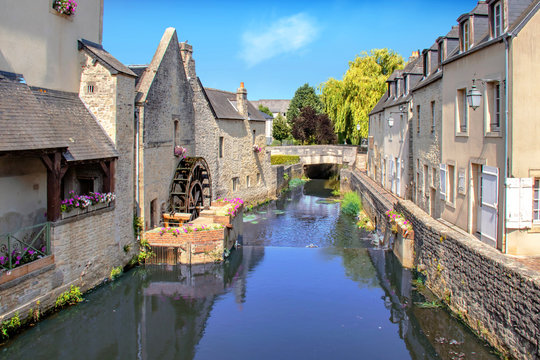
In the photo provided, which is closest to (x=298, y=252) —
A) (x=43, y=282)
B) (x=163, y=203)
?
(x=163, y=203)

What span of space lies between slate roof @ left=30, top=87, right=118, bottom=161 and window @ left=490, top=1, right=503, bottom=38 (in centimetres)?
892

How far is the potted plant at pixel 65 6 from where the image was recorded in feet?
35.1

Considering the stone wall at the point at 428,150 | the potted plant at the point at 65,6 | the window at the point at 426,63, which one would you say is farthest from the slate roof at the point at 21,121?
the window at the point at 426,63

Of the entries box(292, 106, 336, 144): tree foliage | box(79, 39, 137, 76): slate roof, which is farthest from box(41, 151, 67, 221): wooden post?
box(292, 106, 336, 144): tree foliage

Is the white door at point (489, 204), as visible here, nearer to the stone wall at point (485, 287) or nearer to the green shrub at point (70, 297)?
the stone wall at point (485, 287)

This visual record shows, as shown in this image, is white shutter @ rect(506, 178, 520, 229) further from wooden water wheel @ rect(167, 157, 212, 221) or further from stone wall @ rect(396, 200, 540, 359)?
wooden water wheel @ rect(167, 157, 212, 221)

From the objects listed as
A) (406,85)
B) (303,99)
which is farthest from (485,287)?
(303,99)

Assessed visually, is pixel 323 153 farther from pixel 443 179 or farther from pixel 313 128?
pixel 443 179

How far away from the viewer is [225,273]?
42.5 feet

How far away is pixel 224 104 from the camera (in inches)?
906

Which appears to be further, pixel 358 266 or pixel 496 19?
pixel 358 266

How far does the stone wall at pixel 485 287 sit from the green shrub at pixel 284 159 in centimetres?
2582

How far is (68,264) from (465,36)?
1049cm

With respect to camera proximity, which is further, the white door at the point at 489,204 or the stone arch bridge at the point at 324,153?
the stone arch bridge at the point at 324,153
